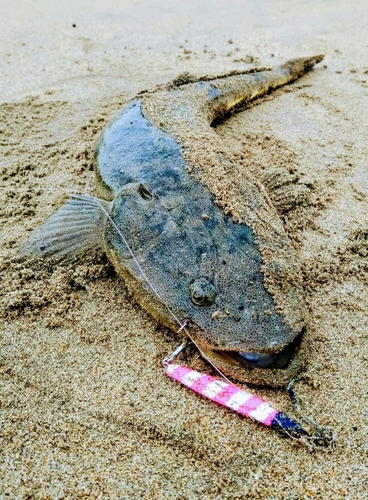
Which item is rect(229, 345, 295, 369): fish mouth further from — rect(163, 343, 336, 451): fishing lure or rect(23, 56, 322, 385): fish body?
rect(163, 343, 336, 451): fishing lure

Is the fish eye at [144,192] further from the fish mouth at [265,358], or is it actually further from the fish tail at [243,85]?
the fish tail at [243,85]

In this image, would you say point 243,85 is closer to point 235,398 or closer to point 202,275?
point 202,275

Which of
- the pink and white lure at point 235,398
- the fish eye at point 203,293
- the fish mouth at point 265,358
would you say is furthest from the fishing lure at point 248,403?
the fish eye at point 203,293

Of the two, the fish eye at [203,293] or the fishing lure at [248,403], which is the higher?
the fish eye at [203,293]

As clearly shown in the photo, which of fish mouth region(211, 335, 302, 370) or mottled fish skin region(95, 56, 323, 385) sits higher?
mottled fish skin region(95, 56, 323, 385)

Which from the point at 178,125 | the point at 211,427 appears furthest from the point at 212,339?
the point at 178,125

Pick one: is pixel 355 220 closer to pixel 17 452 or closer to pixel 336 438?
pixel 336 438

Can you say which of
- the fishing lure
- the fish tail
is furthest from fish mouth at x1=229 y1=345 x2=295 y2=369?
the fish tail

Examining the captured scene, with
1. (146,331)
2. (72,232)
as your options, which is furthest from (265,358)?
(72,232)
